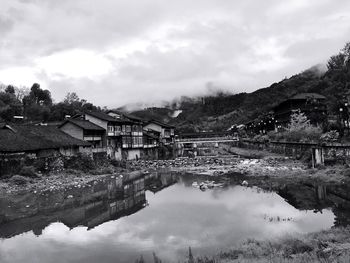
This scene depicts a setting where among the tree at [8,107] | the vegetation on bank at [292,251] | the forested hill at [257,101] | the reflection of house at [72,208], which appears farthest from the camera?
the forested hill at [257,101]

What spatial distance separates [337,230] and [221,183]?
16.9 m

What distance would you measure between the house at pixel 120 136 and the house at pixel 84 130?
1560 millimetres

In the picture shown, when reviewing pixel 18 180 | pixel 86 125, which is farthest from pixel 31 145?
pixel 86 125

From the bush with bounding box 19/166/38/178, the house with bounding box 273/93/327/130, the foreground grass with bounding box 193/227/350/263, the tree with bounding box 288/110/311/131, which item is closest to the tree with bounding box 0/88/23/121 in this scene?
the bush with bounding box 19/166/38/178

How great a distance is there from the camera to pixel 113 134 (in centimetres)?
5450

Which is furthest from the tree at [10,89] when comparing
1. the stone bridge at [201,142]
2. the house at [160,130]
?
the stone bridge at [201,142]

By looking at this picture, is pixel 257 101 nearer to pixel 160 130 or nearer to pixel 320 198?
pixel 160 130

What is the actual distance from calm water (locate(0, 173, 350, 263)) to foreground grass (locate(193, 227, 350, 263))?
1263mm

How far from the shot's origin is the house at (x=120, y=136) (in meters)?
53.5

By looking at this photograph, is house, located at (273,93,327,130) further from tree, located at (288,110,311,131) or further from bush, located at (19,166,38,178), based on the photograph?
bush, located at (19,166,38,178)

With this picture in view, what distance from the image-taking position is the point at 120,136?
184 ft

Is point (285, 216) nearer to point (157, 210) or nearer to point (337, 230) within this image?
point (337, 230)

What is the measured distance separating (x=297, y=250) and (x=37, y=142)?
31312 millimetres

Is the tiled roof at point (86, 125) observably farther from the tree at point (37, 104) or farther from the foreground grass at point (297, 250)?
the foreground grass at point (297, 250)
